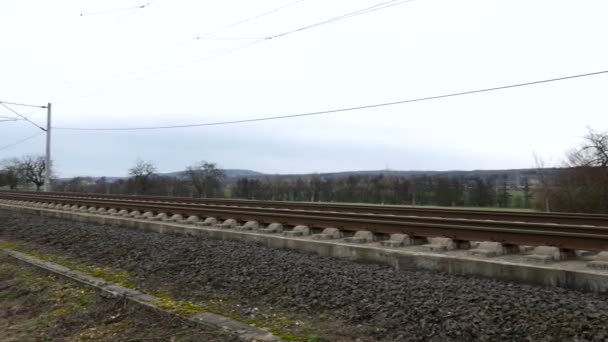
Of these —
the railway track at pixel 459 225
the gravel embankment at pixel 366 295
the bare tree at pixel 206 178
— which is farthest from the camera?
the bare tree at pixel 206 178

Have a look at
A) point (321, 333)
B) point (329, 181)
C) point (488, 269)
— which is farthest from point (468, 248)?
point (329, 181)

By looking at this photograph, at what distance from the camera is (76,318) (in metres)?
7.50

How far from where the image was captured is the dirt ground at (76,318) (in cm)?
640

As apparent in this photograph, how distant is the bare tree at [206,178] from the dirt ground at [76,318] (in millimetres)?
40695

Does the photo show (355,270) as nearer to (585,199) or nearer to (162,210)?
(162,210)

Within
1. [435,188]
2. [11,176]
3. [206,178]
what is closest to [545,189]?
[435,188]

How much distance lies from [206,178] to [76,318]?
5039 centimetres

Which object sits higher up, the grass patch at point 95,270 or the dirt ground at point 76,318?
the grass patch at point 95,270

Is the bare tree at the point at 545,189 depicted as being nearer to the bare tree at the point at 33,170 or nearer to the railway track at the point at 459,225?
the railway track at the point at 459,225

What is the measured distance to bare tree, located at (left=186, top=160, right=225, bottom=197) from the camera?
53331 mm

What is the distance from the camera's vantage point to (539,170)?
105ft

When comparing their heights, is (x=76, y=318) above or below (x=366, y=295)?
below

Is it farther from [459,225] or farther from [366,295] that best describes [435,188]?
[366,295]

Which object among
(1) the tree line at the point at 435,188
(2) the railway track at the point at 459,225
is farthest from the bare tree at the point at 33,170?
(2) the railway track at the point at 459,225
